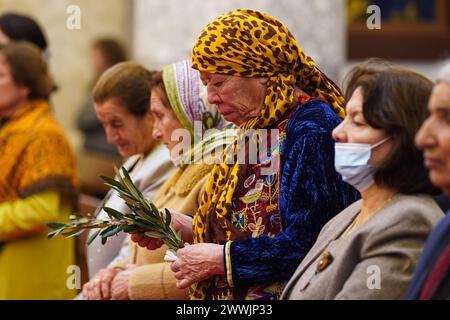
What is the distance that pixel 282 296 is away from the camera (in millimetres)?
4422

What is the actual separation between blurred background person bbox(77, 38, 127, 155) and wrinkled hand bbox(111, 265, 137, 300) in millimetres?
5407

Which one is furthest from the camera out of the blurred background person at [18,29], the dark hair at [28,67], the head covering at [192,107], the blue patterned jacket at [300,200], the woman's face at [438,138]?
the blurred background person at [18,29]

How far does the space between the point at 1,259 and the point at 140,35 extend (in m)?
4.00

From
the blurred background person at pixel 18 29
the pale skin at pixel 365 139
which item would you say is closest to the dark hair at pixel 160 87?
the pale skin at pixel 365 139

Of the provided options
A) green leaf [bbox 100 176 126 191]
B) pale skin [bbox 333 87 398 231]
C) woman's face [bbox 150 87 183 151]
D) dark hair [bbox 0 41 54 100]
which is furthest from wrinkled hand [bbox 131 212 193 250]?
dark hair [bbox 0 41 54 100]

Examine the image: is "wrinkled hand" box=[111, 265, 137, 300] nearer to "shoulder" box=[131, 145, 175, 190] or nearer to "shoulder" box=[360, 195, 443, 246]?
"shoulder" box=[131, 145, 175, 190]

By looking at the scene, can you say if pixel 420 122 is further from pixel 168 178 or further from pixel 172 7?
pixel 172 7

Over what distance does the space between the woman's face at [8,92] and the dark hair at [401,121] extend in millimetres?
3237

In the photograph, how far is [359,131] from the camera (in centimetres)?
410

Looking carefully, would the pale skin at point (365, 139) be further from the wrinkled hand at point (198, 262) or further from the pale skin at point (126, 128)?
the pale skin at point (126, 128)

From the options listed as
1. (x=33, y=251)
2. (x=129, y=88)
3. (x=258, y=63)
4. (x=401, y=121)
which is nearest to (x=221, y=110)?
(x=258, y=63)

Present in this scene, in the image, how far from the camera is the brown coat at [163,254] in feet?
17.5

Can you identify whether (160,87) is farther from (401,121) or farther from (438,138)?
(438,138)

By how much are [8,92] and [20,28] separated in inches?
29.8
